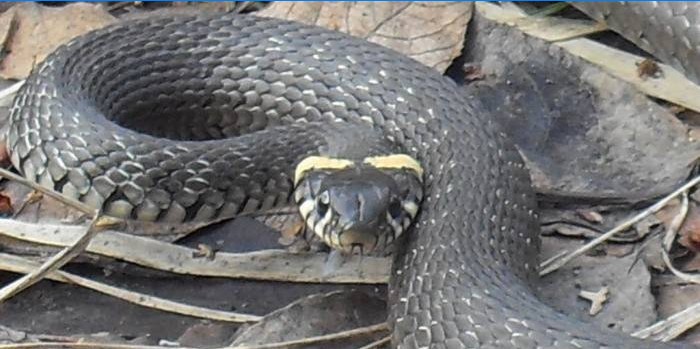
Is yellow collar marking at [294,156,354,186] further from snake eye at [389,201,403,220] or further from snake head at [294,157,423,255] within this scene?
snake eye at [389,201,403,220]

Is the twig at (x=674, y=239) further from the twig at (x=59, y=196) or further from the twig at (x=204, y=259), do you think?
the twig at (x=59, y=196)

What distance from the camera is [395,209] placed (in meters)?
6.21

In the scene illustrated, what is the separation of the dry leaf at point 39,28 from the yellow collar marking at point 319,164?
71.1 inches

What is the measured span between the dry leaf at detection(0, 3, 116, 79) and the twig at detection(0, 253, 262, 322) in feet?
4.65

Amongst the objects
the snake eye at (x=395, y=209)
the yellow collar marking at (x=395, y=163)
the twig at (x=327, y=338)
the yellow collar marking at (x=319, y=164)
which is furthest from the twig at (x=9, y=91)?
the snake eye at (x=395, y=209)

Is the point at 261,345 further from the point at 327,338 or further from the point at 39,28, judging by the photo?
the point at 39,28

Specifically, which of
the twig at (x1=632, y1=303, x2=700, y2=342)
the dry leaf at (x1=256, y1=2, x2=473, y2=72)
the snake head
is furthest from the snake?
the dry leaf at (x1=256, y1=2, x2=473, y2=72)

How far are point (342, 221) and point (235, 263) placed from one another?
0.79 m

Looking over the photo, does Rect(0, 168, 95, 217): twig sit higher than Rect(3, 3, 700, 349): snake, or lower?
lower

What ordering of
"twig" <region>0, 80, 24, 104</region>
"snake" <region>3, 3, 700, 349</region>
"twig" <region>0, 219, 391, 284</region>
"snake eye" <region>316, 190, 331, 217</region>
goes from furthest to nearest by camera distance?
1. "twig" <region>0, 80, 24, 104</region>
2. "twig" <region>0, 219, 391, 284</region>
3. "snake eye" <region>316, 190, 331, 217</region>
4. "snake" <region>3, 3, 700, 349</region>

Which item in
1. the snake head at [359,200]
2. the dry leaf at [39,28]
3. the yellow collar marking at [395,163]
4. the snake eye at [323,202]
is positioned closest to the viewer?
the snake head at [359,200]

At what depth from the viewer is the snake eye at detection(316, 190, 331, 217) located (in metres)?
6.16

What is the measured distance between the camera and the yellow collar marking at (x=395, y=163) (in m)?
6.45

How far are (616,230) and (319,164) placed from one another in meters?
1.33
